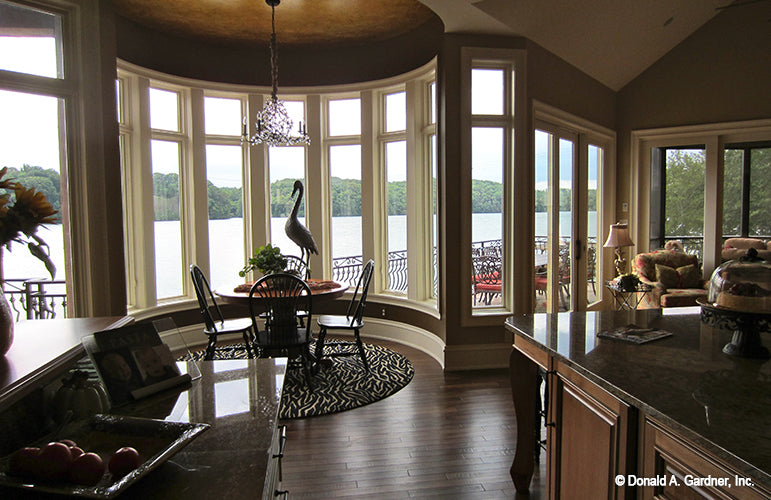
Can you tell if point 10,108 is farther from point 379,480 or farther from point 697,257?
point 697,257

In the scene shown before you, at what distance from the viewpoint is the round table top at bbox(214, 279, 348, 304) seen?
13.4ft

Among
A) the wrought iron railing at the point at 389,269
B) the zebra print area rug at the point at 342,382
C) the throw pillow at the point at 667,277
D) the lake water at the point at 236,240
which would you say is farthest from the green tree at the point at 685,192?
the zebra print area rug at the point at 342,382

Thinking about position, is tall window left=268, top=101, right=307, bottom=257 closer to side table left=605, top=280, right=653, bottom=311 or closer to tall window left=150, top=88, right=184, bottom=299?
tall window left=150, top=88, right=184, bottom=299

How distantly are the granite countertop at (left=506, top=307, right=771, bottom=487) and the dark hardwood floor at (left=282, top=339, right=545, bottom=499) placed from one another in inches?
37.9

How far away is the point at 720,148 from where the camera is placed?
621 centimetres

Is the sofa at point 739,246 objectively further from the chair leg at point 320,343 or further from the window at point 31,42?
the window at point 31,42

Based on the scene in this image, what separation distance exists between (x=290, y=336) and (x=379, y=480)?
1574 mm

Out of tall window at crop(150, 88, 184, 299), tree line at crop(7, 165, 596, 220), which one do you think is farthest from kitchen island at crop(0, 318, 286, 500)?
tall window at crop(150, 88, 184, 299)

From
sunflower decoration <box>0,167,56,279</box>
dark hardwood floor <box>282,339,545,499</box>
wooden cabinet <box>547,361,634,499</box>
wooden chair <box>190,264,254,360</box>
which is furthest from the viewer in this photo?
wooden chair <box>190,264,254,360</box>

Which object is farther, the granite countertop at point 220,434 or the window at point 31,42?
the window at point 31,42

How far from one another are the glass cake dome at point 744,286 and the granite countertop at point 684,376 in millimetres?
196

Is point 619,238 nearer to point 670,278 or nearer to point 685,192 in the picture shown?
point 670,278

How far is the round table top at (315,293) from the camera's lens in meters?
4.09

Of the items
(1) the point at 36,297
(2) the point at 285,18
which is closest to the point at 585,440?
(1) the point at 36,297
